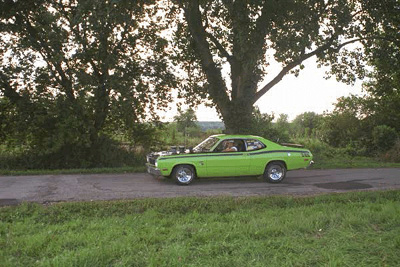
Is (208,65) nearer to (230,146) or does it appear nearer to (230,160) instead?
(230,146)

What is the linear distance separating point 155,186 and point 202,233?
4730 mm

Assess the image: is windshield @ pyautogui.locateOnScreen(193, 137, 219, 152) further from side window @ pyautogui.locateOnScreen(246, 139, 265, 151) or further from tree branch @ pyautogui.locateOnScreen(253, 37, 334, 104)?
tree branch @ pyautogui.locateOnScreen(253, 37, 334, 104)

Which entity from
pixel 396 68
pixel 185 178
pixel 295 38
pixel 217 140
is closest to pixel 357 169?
pixel 396 68

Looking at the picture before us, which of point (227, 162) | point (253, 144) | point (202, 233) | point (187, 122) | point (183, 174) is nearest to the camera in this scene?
point (202, 233)

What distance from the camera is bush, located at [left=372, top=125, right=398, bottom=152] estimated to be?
22188 millimetres

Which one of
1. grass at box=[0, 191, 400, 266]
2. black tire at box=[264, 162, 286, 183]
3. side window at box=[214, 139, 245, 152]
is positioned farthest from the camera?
black tire at box=[264, 162, 286, 183]

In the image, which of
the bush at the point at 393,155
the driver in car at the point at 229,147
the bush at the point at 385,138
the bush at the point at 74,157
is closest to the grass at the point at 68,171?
the bush at the point at 74,157

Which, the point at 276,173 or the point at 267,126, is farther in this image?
the point at 267,126

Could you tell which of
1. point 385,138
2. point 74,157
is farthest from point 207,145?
point 385,138

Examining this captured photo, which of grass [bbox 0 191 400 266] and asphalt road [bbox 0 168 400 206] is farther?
asphalt road [bbox 0 168 400 206]

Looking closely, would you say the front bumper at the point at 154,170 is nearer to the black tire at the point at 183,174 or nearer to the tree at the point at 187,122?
the black tire at the point at 183,174

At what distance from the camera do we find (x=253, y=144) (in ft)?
36.4

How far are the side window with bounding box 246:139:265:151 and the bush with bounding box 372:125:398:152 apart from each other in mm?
14535

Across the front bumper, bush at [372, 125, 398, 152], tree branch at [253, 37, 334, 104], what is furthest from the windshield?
bush at [372, 125, 398, 152]
